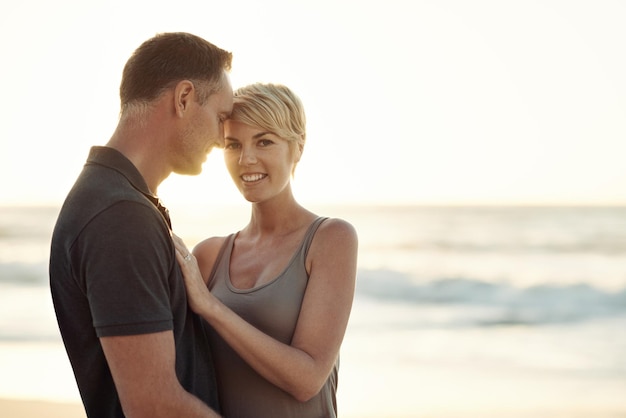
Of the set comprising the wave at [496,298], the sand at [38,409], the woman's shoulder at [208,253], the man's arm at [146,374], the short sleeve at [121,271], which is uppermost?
the wave at [496,298]

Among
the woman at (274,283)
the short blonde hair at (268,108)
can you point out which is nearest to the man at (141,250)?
the woman at (274,283)

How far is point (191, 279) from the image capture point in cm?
258

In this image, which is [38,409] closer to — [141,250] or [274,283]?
[274,283]

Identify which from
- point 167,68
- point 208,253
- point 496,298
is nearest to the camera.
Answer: point 167,68

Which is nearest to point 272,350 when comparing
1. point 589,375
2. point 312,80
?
point 589,375

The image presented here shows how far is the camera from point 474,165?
2520 cm

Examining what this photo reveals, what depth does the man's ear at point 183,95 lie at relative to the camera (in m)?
2.51

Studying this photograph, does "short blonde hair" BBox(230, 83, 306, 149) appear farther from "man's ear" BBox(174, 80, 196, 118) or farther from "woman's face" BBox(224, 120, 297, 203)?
"man's ear" BBox(174, 80, 196, 118)

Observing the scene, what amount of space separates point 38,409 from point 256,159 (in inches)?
170

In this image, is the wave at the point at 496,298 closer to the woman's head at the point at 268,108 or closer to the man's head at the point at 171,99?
the woman's head at the point at 268,108

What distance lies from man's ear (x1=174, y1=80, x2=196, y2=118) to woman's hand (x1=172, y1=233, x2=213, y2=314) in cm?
36

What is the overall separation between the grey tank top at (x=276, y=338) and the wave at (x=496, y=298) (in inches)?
402

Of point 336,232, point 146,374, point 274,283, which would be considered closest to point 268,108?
point 336,232

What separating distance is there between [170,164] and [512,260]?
18.1m
